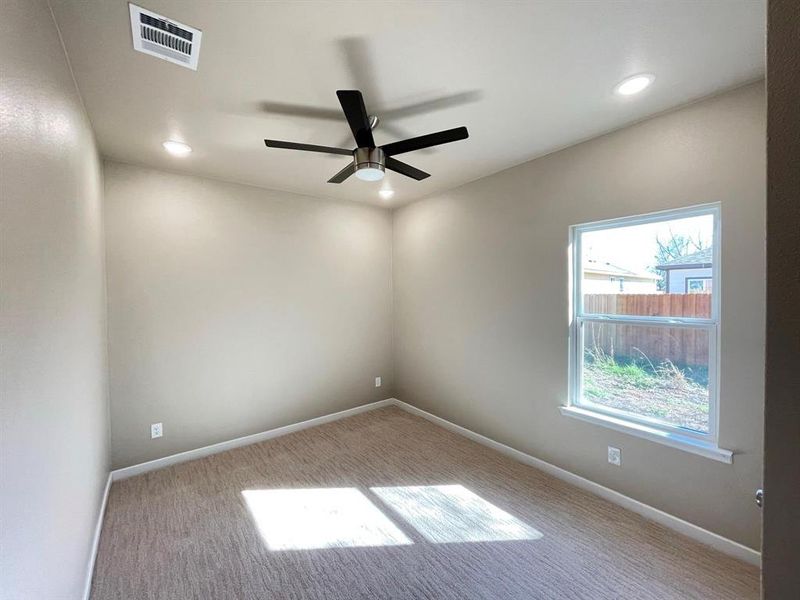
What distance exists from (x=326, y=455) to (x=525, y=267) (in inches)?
97.0

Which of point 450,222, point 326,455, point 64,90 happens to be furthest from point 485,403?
point 64,90

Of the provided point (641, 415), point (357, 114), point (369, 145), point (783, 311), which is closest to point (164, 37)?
point (357, 114)

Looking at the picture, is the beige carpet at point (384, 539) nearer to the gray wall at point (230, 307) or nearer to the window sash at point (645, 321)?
the gray wall at point (230, 307)

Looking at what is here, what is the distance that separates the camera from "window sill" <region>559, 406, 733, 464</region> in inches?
76.1

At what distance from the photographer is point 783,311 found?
0.54 m

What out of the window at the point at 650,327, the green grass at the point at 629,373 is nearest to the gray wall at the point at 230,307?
the window at the point at 650,327

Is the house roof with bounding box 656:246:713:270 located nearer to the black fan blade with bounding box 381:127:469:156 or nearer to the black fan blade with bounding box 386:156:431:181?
the black fan blade with bounding box 381:127:469:156

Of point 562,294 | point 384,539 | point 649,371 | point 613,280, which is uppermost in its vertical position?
point 613,280

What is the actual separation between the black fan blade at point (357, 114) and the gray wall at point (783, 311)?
137cm

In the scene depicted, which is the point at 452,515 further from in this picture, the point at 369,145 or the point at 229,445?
the point at 369,145

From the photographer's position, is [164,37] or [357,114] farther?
[357,114]

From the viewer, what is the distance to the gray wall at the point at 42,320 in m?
0.88

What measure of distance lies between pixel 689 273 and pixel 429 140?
1.80 metres

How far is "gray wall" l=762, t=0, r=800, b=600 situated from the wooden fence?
6.21 ft
